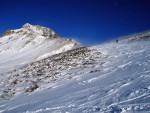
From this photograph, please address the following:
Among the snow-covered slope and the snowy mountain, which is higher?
the snow-covered slope

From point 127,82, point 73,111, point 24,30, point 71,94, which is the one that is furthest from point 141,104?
point 24,30

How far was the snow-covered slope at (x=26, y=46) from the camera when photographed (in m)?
37.1

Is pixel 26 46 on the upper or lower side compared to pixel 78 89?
upper

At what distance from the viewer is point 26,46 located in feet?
149

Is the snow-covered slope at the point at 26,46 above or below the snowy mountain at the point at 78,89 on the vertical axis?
above

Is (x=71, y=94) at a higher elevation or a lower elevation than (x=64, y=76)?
lower

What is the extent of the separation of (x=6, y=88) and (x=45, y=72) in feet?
13.5

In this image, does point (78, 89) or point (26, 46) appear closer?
point (78, 89)

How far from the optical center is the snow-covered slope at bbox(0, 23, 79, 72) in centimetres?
3709

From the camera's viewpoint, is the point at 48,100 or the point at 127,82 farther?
the point at 48,100

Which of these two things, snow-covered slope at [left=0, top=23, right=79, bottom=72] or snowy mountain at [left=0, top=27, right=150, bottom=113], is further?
snow-covered slope at [left=0, top=23, right=79, bottom=72]

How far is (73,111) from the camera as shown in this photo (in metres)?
11.2

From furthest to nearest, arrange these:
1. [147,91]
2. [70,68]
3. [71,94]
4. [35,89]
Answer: [70,68] → [35,89] → [71,94] → [147,91]

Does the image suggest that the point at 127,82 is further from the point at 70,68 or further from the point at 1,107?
the point at 70,68
